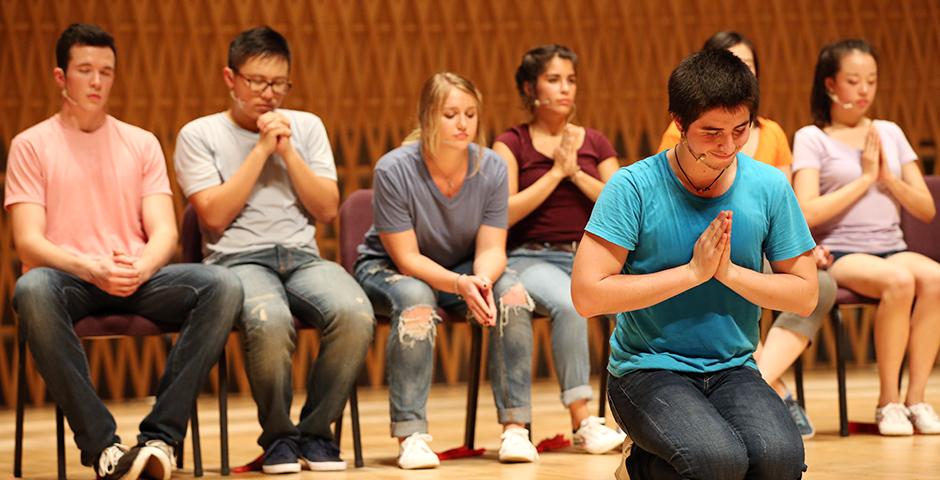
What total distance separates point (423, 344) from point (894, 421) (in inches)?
54.8

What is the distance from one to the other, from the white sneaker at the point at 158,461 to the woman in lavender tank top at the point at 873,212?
6.37ft

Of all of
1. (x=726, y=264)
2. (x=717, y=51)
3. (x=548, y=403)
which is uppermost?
(x=717, y=51)

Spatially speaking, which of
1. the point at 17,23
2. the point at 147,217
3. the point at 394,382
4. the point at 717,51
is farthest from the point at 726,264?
the point at 17,23

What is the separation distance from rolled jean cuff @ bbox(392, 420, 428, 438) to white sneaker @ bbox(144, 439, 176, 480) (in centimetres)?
57

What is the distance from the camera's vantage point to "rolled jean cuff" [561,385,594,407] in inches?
129

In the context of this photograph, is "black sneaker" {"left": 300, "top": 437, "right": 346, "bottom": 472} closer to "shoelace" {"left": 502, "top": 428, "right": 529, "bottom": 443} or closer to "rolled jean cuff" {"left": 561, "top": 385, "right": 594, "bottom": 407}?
"shoelace" {"left": 502, "top": 428, "right": 529, "bottom": 443}

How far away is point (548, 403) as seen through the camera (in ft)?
15.1

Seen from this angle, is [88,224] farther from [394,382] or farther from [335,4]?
[335,4]

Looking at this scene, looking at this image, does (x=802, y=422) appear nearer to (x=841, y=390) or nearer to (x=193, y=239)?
(x=841, y=390)

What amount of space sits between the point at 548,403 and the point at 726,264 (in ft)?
8.58

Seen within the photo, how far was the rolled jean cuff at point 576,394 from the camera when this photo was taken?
3275 millimetres

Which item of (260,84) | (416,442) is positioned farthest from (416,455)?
(260,84)

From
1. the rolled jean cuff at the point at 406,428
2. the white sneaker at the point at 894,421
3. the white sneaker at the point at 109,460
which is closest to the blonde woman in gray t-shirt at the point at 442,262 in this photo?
the rolled jean cuff at the point at 406,428

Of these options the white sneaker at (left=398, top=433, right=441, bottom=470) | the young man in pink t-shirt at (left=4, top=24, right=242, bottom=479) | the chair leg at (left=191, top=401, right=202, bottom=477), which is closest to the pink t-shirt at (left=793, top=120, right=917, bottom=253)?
the white sneaker at (left=398, top=433, right=441, bottom=470)
